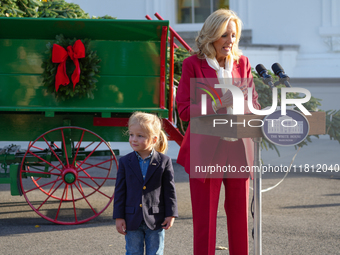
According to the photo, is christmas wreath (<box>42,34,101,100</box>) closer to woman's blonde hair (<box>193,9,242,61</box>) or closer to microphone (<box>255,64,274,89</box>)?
woman's blonde hair (<box>193,9,242,61</box>)

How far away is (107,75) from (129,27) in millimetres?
538

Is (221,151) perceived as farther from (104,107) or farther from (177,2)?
(177,2)

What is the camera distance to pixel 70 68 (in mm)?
4617

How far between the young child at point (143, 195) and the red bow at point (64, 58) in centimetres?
202

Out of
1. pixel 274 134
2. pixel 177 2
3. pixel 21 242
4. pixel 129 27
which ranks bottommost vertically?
pixel 21 242

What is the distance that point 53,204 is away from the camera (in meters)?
5.57

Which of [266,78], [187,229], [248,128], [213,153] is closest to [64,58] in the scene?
[187,229]

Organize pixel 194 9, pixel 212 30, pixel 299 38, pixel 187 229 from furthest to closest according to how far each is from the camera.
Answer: pixel 194 9
pixel 299 38
pixel 187 229
pixel 212 30

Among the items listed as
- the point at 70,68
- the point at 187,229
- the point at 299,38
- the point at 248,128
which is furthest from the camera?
the point at 299,38

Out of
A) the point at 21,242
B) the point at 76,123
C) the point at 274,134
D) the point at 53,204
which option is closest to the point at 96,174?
the point at 53,204

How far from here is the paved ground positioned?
12.9 ft

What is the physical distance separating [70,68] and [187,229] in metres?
1.98

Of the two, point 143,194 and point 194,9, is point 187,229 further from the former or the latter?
point 194,9

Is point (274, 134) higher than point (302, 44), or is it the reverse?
point (302, 44)
